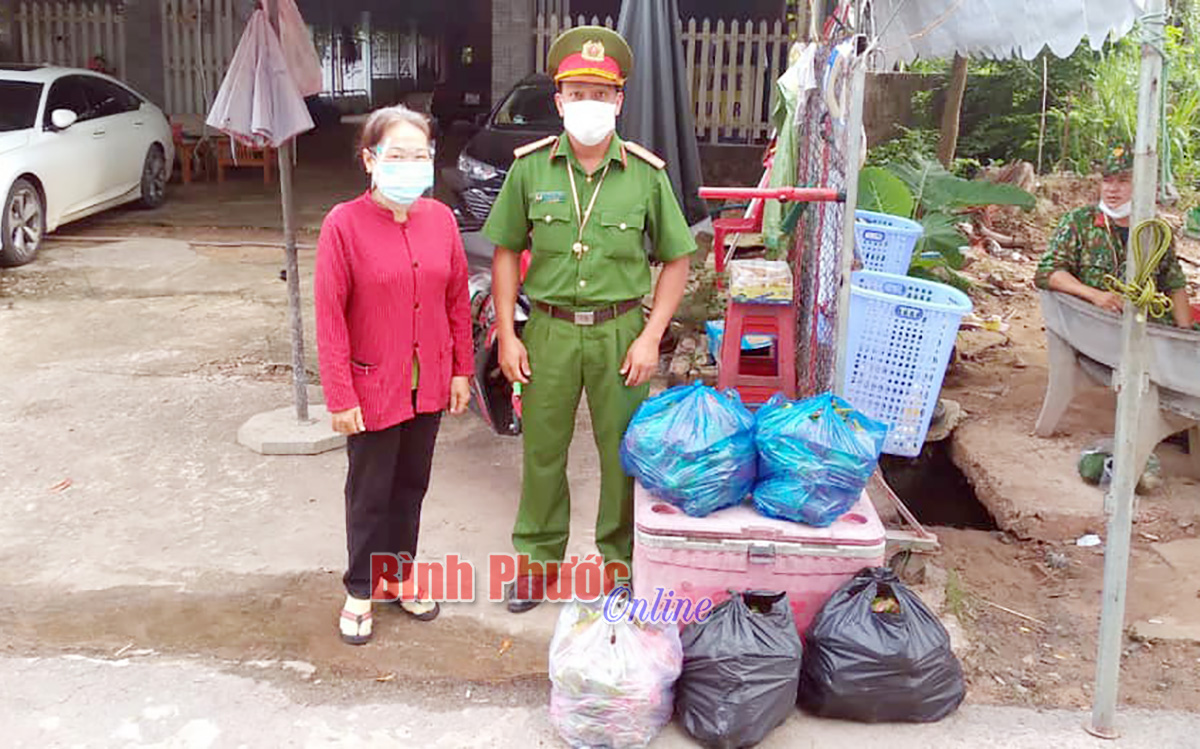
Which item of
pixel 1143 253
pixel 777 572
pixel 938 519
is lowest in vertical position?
pixel 938 519

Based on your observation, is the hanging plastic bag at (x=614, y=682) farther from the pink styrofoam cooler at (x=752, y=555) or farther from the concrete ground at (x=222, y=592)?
the pink styrofoam cooler at (x=752, y=555)

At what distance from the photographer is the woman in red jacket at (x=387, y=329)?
11.1 ft

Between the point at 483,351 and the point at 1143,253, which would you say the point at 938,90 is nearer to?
the point at 483,351

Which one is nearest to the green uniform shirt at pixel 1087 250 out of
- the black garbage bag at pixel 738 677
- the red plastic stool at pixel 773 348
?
the red plastic stool at pixel 773 348

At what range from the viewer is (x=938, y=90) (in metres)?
15.0

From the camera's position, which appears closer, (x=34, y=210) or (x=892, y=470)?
(x=892, y=470)

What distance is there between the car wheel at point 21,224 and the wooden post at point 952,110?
848 centimetres

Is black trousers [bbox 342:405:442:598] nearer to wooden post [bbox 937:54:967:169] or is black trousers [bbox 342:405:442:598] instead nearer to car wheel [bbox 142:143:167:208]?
wooden post [bbox 937:54:967:169]

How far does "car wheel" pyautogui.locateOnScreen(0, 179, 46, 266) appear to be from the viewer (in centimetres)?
898

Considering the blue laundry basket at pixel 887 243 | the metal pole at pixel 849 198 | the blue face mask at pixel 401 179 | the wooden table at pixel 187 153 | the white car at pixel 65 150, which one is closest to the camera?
the blue face mask at pixel 401 179

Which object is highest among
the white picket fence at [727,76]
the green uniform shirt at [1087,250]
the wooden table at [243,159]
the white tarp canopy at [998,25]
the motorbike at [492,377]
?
the white picket fence at [727,76]

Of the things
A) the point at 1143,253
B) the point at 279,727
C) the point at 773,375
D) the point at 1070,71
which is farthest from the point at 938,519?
the point at 1070,71

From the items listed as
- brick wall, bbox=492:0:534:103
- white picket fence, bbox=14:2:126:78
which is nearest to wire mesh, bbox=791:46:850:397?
brick wall, bbox=492:0:534:103

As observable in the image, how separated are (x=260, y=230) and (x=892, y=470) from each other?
7.29 meters
